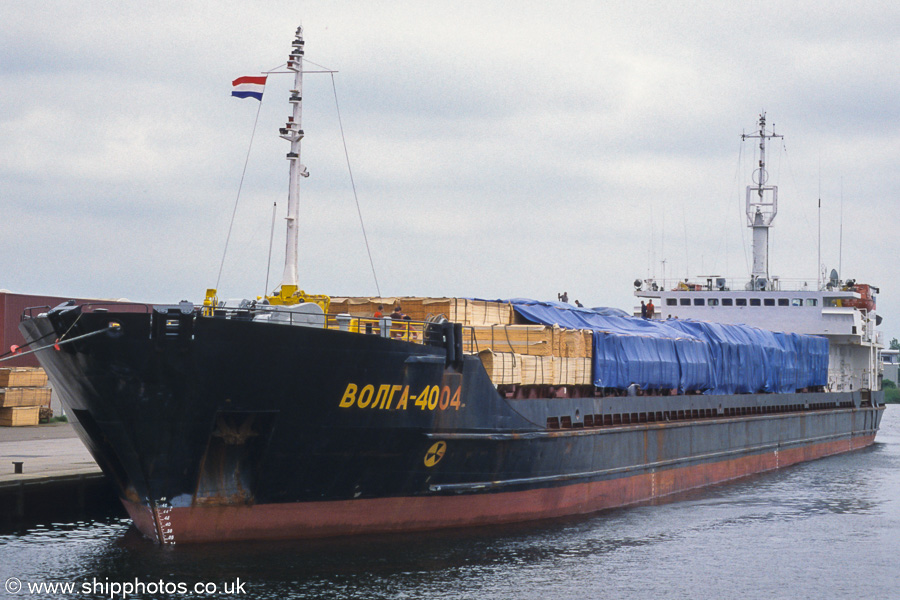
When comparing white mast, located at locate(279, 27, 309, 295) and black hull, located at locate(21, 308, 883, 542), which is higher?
white mast, located at locate(279, 27, 309, 295)

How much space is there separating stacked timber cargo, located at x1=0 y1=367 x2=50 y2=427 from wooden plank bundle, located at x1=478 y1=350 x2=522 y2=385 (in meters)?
18.7

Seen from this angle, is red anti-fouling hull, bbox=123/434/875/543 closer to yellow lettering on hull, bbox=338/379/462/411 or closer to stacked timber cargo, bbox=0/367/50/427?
yellow lettering on hull, bbox=338/379/462/411

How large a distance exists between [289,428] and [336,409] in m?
0.89

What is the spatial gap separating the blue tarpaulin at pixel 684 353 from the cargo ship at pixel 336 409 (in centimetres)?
15

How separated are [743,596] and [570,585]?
2.80 m

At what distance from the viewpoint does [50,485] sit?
65.8ft

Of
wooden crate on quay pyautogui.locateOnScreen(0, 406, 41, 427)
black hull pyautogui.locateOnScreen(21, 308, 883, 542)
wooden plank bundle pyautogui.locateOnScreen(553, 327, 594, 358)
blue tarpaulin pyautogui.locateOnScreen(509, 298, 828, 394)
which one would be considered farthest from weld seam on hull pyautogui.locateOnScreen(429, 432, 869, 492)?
wooden crate on quay pyautogui.locateOnScreen(0, 406, 41, 427)

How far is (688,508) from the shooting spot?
2473 cm

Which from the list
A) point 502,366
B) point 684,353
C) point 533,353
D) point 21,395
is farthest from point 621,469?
point 21,395

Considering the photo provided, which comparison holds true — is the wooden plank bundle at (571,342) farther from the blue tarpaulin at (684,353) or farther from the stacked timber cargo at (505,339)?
the blue tarpaulin at (684,353)

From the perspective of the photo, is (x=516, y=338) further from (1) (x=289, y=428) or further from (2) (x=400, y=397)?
(1) (x=289, y=428)

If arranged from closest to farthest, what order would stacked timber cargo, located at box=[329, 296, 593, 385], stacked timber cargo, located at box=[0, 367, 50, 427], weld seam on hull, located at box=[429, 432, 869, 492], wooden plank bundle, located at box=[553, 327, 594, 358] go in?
weld seam on hull, located at box=[429, 432, 869, 492], stacked timber cargo, located at box=[329, 296, 593, 385], wooden plank bundle, located at box=[553, 327, 594, 358], stacked timber cargo, located at box=[0, 367, 50, 427]

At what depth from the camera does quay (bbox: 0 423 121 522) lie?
1928cm

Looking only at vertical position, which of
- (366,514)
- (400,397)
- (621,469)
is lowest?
(366,514)
